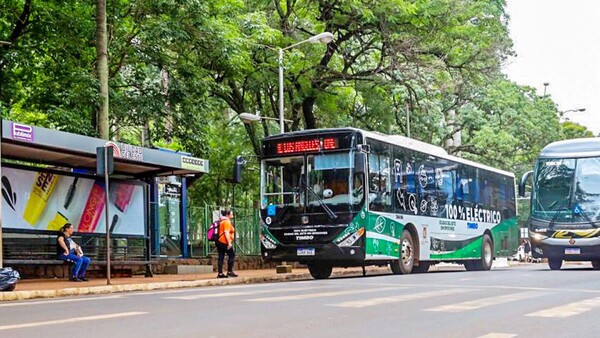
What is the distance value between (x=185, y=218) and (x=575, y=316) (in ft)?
53.7

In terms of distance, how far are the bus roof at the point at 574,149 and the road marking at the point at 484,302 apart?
11116 mm

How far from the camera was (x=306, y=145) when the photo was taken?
1941cm

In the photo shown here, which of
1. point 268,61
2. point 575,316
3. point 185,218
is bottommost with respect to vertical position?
point 575,316

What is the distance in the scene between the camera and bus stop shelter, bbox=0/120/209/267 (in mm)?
17047

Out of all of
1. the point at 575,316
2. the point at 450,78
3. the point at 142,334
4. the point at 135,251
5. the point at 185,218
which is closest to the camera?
the point at 142,334

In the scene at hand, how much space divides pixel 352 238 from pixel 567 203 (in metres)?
7.96

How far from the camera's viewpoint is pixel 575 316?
384 inches

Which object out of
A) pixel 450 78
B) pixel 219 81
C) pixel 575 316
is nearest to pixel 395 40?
pixel 450 78

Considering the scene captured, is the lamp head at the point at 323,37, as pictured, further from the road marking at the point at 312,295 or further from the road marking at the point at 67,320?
the road marking at the point at 67,320

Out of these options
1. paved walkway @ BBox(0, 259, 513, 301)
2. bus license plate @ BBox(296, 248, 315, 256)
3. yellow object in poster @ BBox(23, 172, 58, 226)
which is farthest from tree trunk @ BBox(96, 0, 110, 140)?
bus license plate @ BBox(296, 248, 315, 256)

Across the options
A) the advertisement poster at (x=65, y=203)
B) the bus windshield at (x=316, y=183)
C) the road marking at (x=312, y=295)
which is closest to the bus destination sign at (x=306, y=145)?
the bus windshield at (x=316, y=183)

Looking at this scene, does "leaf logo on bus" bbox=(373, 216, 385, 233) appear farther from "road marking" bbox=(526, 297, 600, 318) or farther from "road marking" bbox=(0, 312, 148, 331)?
"road marking" bbox=(0, 312, 148, 331)

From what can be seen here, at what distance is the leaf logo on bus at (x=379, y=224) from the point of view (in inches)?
765

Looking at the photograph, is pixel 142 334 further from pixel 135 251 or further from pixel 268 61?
pixel 268 61
